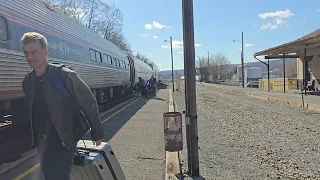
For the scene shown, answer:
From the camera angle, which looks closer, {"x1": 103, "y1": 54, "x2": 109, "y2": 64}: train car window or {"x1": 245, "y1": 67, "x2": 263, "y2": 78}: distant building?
{"x1": 103, "y1": 54, "x2": 109, "y2": 64}: train car window

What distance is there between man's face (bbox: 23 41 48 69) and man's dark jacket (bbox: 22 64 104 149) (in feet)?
0.31

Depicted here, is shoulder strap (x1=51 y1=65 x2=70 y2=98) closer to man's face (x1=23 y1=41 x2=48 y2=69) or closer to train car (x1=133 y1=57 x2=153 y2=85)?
man's face (x1=23 y1=41 x2=48 y2=69)

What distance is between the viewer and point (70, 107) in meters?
2.84

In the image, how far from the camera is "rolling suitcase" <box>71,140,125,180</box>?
10.1ft

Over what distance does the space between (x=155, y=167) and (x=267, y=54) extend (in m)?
25.3

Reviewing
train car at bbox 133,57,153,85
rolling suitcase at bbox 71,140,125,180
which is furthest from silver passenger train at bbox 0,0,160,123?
train car at bbox 133,57,153,85

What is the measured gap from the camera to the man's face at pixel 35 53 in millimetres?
2828

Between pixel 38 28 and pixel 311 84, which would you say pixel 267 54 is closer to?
pixel 311 84

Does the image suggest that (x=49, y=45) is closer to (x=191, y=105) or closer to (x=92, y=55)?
(x=191, y=105)

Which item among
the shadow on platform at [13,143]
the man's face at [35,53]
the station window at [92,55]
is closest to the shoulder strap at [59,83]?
the man's face at [35,53]

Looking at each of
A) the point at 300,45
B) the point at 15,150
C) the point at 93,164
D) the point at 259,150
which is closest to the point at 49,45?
the point at 15,150

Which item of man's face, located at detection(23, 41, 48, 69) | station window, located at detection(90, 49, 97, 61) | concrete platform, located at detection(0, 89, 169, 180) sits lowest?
concrete platform, located at detection(0, 89, 169, 180)

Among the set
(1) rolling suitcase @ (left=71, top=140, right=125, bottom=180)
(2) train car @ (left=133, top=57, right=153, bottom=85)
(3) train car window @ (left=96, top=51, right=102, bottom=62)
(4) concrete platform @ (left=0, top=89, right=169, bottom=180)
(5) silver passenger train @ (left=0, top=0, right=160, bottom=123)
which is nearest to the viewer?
(1) rolling suitcase @ (left=71, top=140, right=125, bottom=180)

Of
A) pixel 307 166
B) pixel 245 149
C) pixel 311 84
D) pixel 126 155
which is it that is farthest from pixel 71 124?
pixel 311 84
